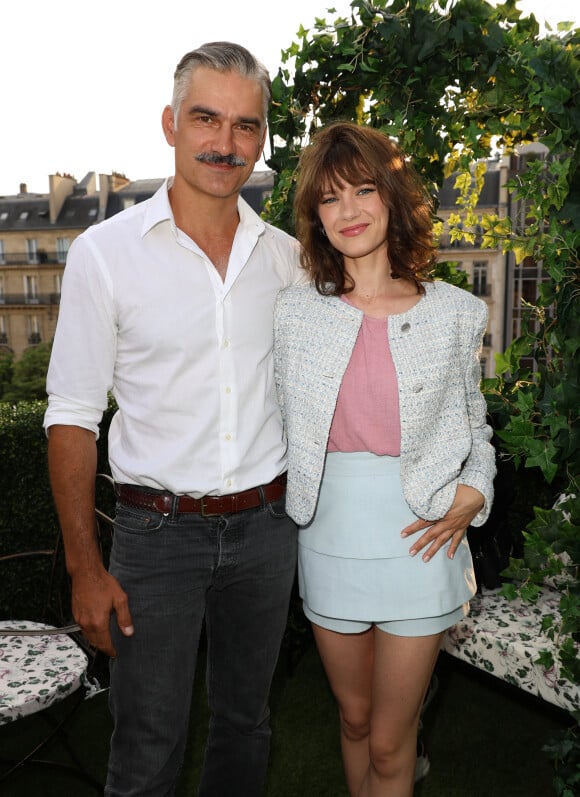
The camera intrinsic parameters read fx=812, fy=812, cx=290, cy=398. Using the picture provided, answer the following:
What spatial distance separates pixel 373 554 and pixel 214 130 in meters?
1.14

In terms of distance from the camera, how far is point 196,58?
203 centimetres

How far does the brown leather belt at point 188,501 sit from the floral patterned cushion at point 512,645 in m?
1.21

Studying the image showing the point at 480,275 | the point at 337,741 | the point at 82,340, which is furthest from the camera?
the point at 480,275

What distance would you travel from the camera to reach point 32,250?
65.8 meters

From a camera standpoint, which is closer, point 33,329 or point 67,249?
point 67,249

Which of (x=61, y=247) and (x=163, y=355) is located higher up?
(x=163, y=355)

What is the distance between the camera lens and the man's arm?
6.39 ft

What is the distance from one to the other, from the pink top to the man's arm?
64cm

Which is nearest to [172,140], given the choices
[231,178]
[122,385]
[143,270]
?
[231,178]

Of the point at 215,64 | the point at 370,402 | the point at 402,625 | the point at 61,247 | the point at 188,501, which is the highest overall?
the point at 215,64

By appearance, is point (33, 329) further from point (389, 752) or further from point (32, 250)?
point (389, 752)

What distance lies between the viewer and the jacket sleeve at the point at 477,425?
6.88ft

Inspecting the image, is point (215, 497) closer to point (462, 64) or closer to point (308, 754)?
point (462, 64)

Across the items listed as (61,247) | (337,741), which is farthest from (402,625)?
(61,247)
